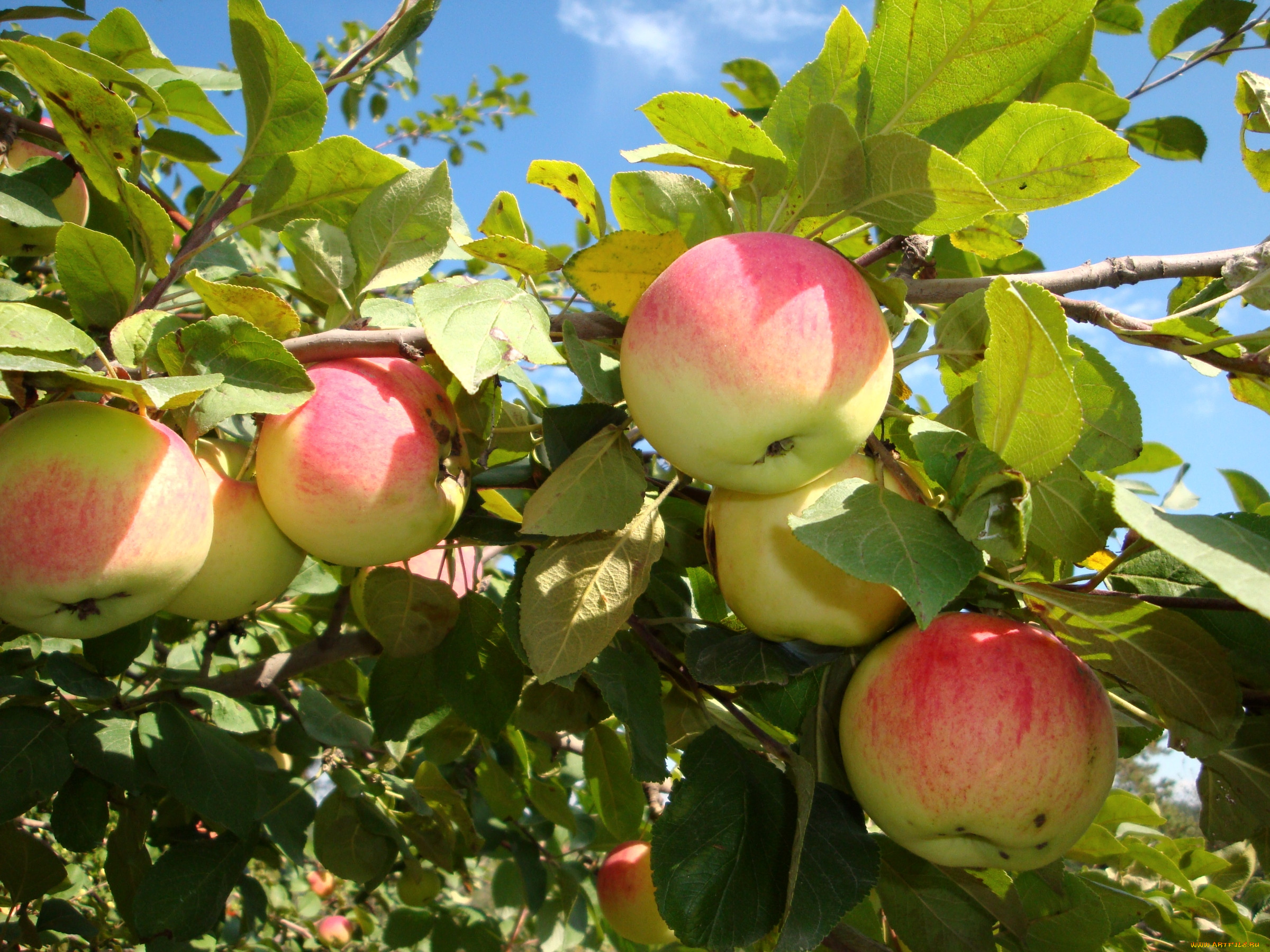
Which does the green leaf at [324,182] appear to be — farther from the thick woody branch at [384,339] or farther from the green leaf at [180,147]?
the green leaf at [180,147]

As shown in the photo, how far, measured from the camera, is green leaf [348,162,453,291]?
1194 mm

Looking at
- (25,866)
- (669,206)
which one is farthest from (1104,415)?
(25,866)

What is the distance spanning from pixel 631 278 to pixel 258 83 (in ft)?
2.09

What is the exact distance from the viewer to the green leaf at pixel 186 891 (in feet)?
5.68

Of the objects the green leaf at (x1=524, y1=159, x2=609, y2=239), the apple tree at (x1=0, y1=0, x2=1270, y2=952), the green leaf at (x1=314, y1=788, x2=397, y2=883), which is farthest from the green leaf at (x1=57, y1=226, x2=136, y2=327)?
the green leaf at (x1=314, y1=788, x2=397, y2=883)

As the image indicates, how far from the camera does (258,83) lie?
4.01 feet

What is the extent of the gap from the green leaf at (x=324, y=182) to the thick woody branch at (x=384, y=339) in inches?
9.6

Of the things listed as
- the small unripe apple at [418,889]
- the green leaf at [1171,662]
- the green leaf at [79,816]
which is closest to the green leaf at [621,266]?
the green leaf at [1171,662]

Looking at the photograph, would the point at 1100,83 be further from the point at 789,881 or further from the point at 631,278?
the point at 789,881

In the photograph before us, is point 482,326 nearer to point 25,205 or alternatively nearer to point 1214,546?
point 1214,546

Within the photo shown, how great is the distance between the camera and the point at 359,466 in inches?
41.2

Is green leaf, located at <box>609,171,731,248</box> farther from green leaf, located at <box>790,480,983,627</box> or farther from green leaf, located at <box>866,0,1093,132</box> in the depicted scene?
green leaf, located at <box>790,480,983,627</box>

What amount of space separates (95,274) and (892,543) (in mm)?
1027

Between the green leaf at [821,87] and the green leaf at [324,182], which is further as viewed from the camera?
the green leaf at [324,182]
